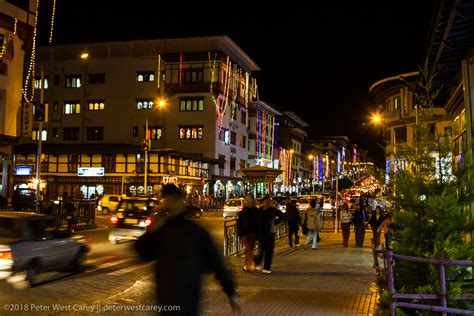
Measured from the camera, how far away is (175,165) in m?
55.4

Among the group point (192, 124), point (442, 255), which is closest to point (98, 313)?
point (442, 255)

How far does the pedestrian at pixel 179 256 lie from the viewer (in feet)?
14.3

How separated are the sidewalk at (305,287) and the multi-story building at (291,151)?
238 ft

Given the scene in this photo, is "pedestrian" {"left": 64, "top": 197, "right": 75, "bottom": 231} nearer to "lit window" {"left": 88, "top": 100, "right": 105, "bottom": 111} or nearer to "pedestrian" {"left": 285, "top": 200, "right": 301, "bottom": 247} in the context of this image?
"pedestrian" {"left": 285, "top": 200, "right": 301, "bottom": 247}

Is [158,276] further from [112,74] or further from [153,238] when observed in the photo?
[112,74]

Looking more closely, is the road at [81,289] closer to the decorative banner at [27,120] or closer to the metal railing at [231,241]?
the metal railing at [231,241]

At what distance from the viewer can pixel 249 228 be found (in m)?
13.5

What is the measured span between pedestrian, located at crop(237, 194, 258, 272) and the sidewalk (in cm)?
41

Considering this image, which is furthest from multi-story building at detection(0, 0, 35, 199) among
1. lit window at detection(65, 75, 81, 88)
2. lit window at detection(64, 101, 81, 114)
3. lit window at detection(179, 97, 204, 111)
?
lit window at detection(65, 75, 81, 88)

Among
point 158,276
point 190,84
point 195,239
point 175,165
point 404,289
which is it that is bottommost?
point 404,289

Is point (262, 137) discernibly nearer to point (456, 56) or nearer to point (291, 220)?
point (291, 220)

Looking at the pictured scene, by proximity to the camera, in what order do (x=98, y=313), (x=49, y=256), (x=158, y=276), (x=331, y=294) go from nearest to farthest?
(x=158, y=276) → (x=98, y=313) → (x=331, y=294) → (x=49, y=256)

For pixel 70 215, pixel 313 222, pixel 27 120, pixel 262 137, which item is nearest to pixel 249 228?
pixel 313 222

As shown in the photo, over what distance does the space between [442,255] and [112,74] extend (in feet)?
201
